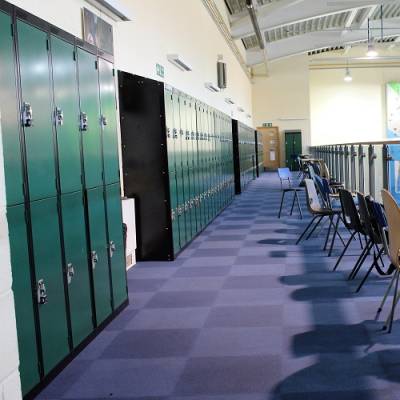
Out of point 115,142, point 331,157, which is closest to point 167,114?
point 115,142

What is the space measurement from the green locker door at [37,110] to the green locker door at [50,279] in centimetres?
10

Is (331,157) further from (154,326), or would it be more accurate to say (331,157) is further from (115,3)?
(154,326)

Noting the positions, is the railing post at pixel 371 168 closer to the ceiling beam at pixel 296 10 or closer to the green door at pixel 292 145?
the ceiling beam at pixel 296 10

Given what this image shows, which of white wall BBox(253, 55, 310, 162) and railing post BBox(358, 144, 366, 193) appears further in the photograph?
white wall BBox(253, 55, 310, 162)

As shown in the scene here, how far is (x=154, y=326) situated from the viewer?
388 cm

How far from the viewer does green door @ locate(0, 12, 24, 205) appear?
2.55 meters

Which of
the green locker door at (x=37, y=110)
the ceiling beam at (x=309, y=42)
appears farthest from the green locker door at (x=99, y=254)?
the ceiling beam at (x=309, y=42)

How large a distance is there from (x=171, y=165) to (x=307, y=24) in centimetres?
1556

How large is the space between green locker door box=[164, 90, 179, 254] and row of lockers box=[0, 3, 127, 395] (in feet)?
6.23

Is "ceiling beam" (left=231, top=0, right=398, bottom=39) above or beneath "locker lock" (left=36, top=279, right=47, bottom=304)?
above

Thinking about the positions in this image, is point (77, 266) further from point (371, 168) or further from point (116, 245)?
point (371, 168)

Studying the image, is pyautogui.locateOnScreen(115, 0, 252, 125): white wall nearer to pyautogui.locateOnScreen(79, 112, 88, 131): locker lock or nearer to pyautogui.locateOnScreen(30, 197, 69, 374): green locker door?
pyautogui.locateOnScreen(79, 112, 88, 131): locker lock

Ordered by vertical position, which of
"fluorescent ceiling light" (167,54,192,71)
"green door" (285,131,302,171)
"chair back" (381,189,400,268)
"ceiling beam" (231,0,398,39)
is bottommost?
"chair back" (381,189,400,268)

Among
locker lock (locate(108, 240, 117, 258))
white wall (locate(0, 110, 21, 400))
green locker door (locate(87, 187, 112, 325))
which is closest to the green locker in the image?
locker lock (locate(108, 240, 117, 258))
